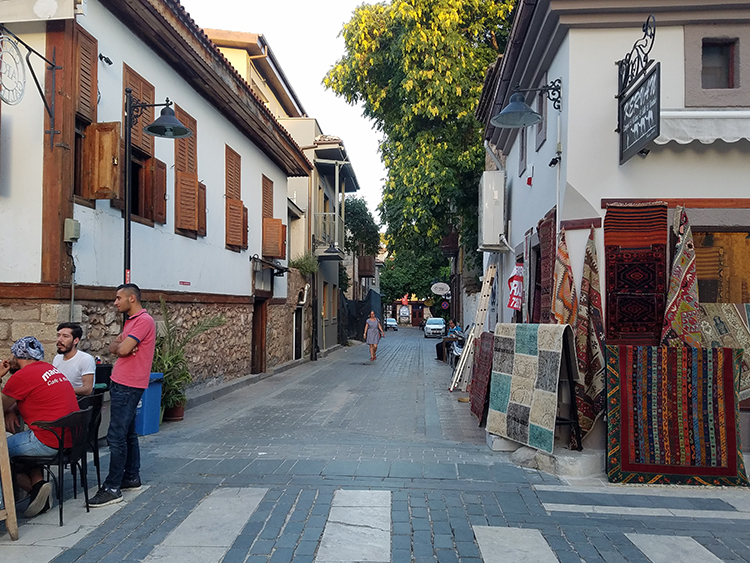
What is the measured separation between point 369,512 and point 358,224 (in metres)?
25.6

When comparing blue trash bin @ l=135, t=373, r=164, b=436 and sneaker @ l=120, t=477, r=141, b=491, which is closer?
sneaker @ l=120, t=477, r=141, b=491

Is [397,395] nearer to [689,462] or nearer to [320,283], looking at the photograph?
[689,462]

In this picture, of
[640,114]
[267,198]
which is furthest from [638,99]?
[267,198]

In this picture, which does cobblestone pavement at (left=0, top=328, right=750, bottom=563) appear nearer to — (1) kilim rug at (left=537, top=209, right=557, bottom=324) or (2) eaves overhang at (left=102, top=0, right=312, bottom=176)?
(1) kilim rug at (left=537, top=209, right=557, bottom=324)

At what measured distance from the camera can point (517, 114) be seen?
743 centimetres

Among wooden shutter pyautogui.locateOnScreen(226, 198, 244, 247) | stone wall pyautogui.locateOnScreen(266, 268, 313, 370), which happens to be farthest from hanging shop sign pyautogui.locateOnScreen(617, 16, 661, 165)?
stone wall pyautogui.locateOnScreen(266, 268, 313, 370)

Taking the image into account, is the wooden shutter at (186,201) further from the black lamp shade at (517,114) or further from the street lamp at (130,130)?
the black lamp shade at (517,114)

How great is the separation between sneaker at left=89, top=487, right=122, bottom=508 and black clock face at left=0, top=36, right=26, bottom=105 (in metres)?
4.07

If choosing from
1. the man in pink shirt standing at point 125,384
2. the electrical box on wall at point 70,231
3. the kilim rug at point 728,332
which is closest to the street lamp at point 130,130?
the electrical box on wall at point 70,231

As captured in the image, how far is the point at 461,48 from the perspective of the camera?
17.5 meters

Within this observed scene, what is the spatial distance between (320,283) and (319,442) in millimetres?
16739

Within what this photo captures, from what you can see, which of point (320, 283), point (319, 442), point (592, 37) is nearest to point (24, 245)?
point (319, 442)

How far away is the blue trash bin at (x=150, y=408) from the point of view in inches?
321

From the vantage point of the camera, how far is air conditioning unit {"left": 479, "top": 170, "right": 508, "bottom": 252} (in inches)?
470
